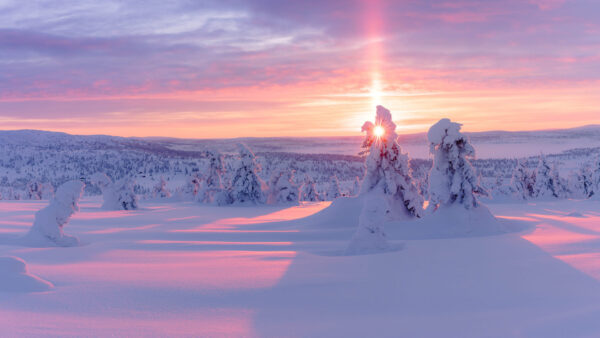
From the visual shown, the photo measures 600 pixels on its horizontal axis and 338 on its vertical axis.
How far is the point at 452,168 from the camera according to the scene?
75.9 ft

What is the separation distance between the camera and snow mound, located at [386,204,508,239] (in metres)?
21.4

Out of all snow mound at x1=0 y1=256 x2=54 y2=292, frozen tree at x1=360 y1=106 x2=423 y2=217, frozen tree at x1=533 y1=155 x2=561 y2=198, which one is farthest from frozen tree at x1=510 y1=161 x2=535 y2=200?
snow mound at x1=0 y1=256 x2=54 y2=292

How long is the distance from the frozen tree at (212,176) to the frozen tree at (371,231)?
41.4 m

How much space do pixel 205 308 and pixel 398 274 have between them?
520 cm

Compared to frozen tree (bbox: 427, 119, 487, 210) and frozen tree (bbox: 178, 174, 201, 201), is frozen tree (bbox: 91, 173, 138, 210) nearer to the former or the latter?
frozen tree (bbox: 178, 174, 201, 201)

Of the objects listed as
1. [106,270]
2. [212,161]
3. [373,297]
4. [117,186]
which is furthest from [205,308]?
[212,161]

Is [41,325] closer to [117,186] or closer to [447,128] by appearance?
[447,128]

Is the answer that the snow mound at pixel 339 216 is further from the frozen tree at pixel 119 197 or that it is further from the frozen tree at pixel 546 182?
the frozen tree at pixel 546 182

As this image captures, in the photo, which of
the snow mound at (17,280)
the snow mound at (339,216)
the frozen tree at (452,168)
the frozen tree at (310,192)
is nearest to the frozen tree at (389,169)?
the snow mound at (339,216)

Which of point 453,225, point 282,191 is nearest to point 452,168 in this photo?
point 453,225

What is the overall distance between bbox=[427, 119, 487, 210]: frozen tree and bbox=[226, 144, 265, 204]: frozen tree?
92.2ft

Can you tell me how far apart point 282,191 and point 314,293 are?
1637 inches

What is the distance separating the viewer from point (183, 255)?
1485cm

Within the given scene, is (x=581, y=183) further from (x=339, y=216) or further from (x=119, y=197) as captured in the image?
(x=119, y=197)
